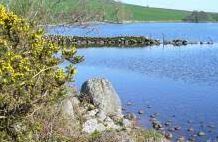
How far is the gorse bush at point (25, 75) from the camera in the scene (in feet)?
31.1

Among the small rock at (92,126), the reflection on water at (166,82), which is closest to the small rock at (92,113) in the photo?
the small rock at (92,126)

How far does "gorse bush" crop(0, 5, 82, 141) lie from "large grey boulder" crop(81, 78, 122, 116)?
15.6 m

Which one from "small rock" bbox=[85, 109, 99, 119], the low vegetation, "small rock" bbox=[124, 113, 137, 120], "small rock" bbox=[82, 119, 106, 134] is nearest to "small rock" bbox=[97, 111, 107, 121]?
"small rock" bbox=[85, 109, 99, 119]

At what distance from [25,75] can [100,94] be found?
17295mm

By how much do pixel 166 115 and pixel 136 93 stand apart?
804cm

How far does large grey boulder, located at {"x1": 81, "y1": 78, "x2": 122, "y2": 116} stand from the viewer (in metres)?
26.7

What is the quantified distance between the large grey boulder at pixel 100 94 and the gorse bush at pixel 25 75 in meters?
15.6

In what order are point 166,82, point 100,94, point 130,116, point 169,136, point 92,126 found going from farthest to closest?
point 166,82 → point 130,116 → point 100,94 → point 169,136 → point 92,126

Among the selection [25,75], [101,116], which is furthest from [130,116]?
[25,75]

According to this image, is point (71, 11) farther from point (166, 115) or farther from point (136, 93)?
point (136, 93)

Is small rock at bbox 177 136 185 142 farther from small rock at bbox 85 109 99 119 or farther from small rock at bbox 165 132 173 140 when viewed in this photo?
small rock at bbox 85 109 99 119

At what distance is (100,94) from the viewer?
26.8 metres

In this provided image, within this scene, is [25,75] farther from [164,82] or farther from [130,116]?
[164,82]

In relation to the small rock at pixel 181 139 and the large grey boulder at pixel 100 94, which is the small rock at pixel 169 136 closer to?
the small rock at pixel 181 139
